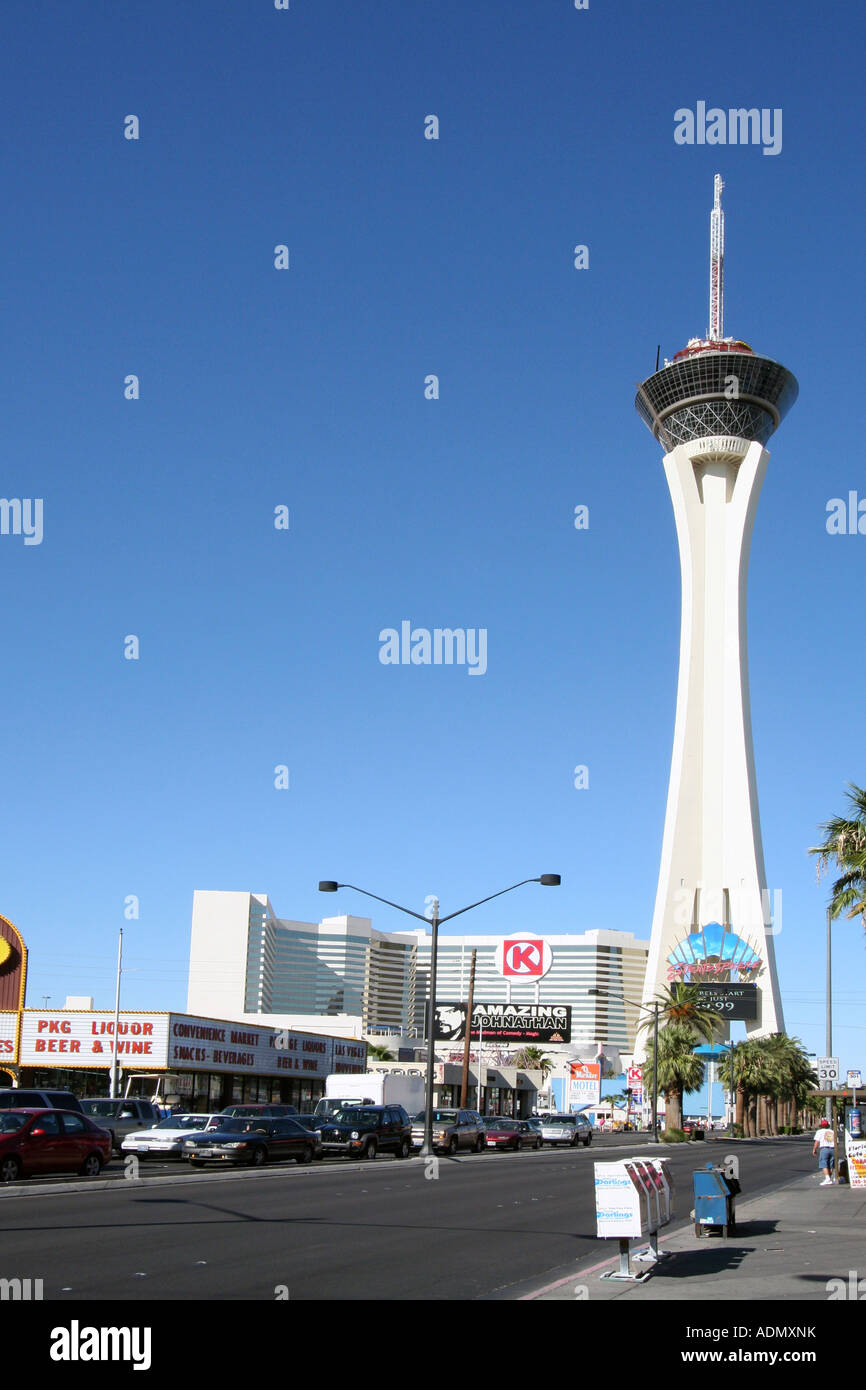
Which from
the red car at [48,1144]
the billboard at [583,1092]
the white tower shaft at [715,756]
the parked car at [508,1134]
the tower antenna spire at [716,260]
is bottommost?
the billboard at [583,1092]

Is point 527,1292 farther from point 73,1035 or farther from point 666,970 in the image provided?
point 666,970

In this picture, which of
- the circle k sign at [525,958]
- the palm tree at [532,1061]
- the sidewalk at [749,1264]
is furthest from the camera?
the palm tree at [532,1061]

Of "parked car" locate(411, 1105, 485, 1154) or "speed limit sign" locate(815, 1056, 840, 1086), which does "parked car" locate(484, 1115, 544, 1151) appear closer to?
"parked car" locate(411, 1105, 485, 1154)

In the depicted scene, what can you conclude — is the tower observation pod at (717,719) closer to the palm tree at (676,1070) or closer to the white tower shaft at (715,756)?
the white tower shaft at (715,756)

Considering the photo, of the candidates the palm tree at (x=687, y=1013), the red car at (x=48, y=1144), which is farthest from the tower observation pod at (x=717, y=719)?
the red car at (x=48, y=1144)

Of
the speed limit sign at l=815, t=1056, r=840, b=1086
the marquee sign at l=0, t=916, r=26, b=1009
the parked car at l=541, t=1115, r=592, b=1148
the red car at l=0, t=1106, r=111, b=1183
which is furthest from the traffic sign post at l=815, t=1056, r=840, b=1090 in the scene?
the marquee sign at l=0, t=916, r=26, b=1009
